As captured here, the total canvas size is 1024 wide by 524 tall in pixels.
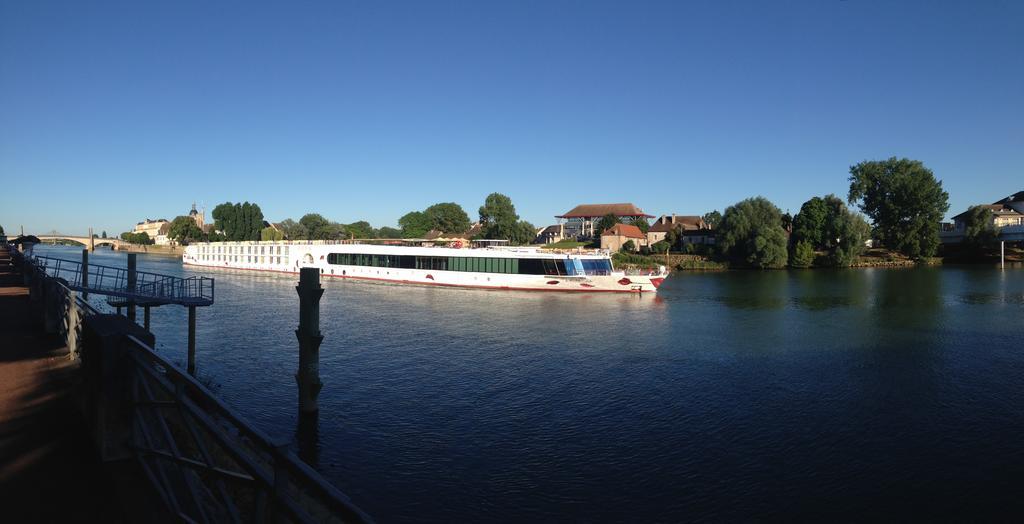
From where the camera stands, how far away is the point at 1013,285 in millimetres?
55750

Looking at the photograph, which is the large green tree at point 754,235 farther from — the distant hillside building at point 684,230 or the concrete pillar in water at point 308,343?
the concrete pillar in water at point 308,343

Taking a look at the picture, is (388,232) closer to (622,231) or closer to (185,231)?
(185,231)

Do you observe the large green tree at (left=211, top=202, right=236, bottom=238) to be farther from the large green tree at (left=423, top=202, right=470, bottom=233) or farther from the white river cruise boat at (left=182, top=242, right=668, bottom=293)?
the white river cruise boat at (left=182, top=242, right=668, bottom=293)

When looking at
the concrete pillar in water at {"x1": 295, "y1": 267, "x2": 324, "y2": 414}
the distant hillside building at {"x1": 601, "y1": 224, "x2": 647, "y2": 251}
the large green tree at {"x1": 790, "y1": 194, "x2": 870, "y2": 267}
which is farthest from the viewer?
the distant hillside building at {"x1": 601, "y1": 224, "x2": 647, "y2": 251}

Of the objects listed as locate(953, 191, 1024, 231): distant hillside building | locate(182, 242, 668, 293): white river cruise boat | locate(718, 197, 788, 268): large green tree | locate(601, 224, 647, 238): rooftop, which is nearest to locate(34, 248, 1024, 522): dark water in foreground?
locate(182, 242, 668, 293): white river cruise boat

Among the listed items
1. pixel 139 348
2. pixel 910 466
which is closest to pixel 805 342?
pixel 910 466

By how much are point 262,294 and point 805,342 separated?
42227mm

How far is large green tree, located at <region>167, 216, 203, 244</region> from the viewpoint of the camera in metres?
155

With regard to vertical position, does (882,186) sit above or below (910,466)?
above

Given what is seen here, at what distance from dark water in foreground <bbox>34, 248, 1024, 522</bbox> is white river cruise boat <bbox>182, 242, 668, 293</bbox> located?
17.2 m

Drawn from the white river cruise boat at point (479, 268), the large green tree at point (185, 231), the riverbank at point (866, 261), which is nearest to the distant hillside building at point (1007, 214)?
Answer: the riverbank at point (866, 261)

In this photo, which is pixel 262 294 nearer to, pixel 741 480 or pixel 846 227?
pixel 741 480

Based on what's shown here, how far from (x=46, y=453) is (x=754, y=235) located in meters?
94.7

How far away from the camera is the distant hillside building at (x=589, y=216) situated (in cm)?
15138
